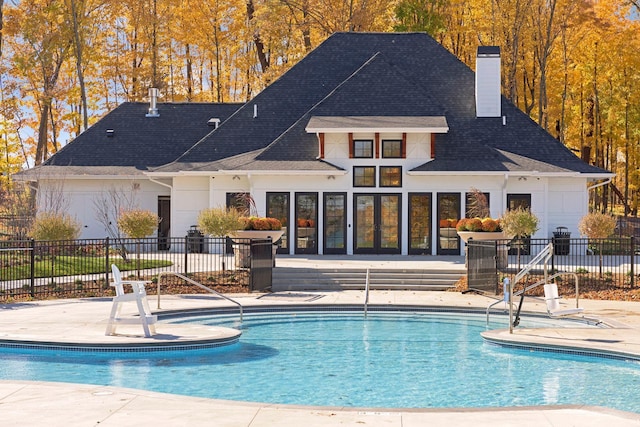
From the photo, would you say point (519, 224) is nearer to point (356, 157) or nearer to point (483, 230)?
point (483, 230)

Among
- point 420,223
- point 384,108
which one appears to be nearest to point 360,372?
point 420,223

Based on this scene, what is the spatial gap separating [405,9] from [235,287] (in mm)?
30651

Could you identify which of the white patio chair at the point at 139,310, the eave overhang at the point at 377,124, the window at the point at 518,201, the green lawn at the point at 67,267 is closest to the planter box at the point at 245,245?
the green lawn at the point at 67,267

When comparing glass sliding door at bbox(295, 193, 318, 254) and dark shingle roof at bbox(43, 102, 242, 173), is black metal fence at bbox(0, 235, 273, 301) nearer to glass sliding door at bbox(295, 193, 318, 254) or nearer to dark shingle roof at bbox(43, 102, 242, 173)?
glass sliding door at bbox(295, 193, 318, 254)

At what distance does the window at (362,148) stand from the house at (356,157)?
0.17ft

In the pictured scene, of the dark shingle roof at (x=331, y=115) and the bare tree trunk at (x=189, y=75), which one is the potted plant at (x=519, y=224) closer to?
the dark shingle roof at (x=331, y=115)

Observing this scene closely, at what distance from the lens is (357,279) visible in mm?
24828

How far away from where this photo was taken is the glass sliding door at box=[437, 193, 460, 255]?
31.9 m

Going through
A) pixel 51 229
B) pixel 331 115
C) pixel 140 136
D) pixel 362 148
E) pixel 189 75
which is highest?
pixel 189 75

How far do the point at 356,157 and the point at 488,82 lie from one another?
23.2 feet

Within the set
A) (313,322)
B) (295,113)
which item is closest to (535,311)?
(313,322)

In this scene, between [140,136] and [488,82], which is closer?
[488,82]

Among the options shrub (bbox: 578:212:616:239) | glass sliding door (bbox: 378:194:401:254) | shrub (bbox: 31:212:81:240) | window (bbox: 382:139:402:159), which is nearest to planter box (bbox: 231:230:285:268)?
shrub (bbox: 31:212:81:240)

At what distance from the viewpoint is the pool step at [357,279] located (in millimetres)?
24312
